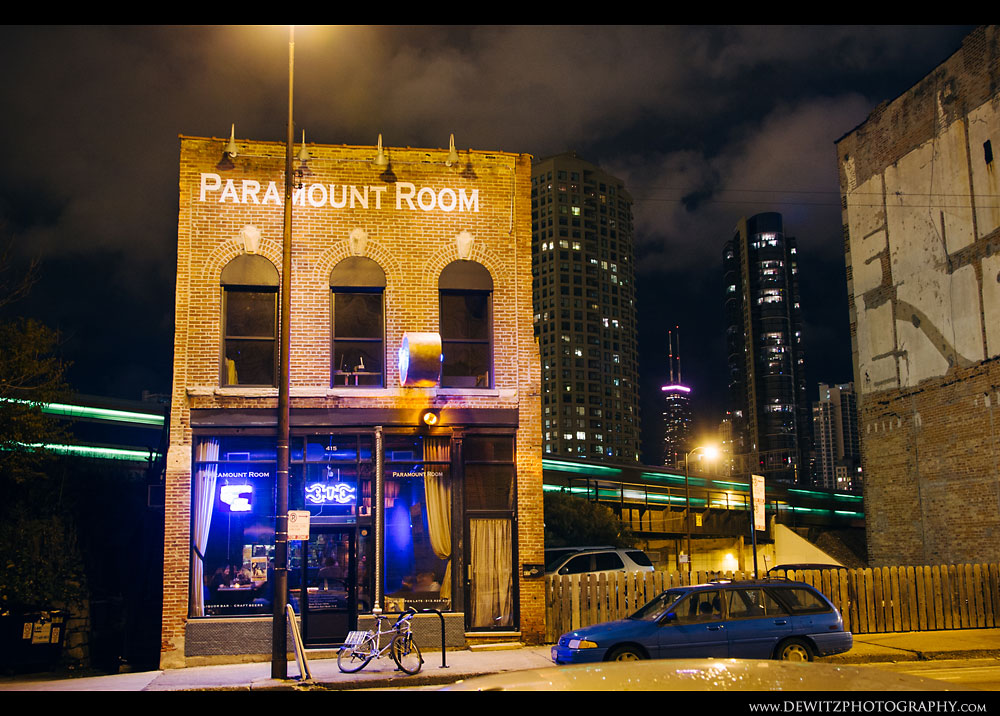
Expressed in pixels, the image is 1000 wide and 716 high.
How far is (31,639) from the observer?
21.0 m

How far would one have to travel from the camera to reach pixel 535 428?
18.4 meters

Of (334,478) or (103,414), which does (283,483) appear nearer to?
(334,478)

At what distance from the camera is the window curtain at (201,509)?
664 inches

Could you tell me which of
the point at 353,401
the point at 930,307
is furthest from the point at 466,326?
the point at 930,307

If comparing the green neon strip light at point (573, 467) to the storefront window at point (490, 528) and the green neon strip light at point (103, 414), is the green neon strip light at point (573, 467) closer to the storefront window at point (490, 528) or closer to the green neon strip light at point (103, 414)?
the green neon strip light at point (103, 414)

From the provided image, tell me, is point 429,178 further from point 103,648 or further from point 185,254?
point 103,648

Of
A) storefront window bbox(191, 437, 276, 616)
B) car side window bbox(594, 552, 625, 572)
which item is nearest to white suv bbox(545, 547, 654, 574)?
car side window bbox(594, 552, 625, 572)

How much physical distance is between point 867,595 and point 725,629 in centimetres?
740

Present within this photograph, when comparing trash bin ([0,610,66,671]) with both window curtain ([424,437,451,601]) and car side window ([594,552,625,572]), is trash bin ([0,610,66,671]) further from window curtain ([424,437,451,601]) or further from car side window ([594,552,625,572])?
car side window ([594,552,625,572])

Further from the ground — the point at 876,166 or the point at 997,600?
the point at 876,166

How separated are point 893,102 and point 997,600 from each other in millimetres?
18220

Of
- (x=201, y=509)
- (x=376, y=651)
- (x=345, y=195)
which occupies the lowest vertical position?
(x=376, y=651)

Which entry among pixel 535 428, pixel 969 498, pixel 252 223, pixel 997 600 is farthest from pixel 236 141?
pixel 969 498

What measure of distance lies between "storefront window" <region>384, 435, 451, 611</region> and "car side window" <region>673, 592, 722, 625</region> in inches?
213
